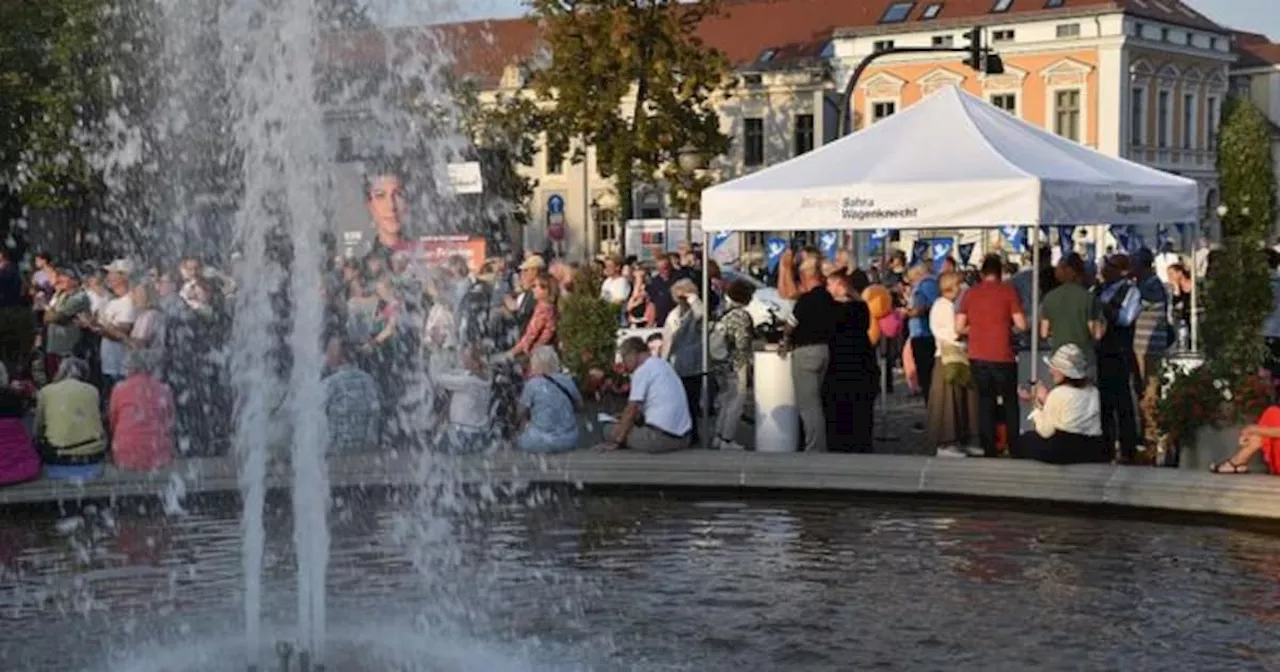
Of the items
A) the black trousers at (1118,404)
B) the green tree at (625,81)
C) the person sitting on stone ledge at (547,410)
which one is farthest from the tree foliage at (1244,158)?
the person sitting on stone ledge at (547,410)

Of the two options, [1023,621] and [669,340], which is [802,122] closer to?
[669,340]

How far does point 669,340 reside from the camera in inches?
663

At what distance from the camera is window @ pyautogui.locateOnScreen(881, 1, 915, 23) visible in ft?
265

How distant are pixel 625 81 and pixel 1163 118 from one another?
31.9 meters

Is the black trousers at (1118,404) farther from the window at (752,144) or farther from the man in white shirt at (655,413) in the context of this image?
the window at (752,144)

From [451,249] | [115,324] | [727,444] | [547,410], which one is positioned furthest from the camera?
[451,249]

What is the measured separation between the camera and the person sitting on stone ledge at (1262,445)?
41.5ft

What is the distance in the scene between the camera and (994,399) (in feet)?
48.5

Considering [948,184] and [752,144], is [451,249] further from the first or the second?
[752,144]

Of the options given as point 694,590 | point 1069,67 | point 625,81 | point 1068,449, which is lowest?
point 694,590

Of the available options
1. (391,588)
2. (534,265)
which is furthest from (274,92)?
(534,265)

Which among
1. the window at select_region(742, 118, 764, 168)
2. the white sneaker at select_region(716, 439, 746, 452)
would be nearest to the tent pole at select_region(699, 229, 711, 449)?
the white sneaker at select_region(716, 439, 746, 452)

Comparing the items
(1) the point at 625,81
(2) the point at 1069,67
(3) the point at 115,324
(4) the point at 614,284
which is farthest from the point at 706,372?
(2) the point at 1069,67

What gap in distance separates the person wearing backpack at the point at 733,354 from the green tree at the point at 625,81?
Result: 40.5 metres
